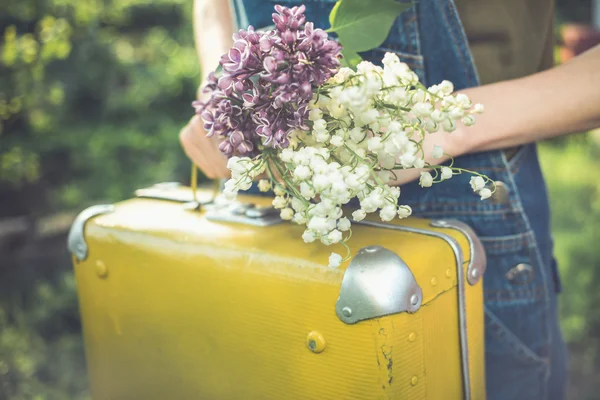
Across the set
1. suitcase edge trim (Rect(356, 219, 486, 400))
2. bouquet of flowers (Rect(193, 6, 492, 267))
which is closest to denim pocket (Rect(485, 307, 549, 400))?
suitcase edge trim (Rect(356, 219, 486, 400))

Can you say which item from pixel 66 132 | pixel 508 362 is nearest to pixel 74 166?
pixel 66 132

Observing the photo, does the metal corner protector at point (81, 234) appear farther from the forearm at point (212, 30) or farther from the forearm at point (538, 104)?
the forearm at point (538, 104)

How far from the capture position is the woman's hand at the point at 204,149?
134 cm

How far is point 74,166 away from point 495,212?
337cm

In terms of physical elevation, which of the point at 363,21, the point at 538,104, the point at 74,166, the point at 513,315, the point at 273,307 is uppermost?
the point at 363,21

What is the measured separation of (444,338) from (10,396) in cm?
252

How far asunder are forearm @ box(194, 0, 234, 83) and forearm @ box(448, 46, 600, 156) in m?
0.63

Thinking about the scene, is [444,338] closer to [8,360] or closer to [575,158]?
[8,360]

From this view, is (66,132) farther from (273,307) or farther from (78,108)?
(273,307)

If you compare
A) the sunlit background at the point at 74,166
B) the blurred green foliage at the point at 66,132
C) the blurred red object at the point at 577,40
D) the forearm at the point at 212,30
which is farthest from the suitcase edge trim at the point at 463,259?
the blurred red object at the point at 577,40

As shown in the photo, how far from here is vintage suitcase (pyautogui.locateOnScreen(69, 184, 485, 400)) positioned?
3.44ft

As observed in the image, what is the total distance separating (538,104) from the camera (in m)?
1.15

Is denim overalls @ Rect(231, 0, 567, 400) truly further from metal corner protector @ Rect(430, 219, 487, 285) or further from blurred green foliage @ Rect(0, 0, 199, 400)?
blurred green foliage @ Rect(0, 0, 199, 400)

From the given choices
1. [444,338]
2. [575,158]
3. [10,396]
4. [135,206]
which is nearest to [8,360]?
[10,396]
